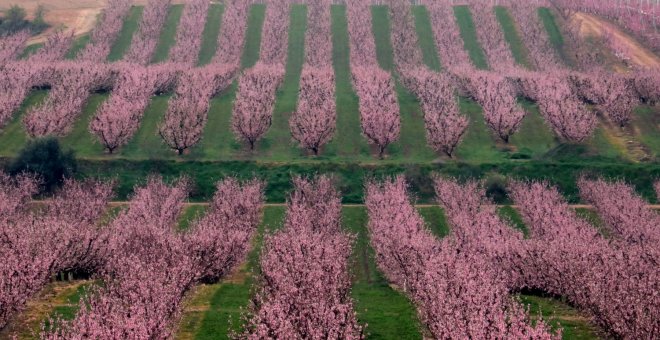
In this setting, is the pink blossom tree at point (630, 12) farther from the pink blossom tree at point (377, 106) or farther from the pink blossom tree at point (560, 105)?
the pink blossom tree at point (377, 106)

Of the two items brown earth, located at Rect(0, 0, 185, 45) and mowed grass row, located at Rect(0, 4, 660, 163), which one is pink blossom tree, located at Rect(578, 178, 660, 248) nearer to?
mowed grass row, located at Rect(0, 4, 660, 163)

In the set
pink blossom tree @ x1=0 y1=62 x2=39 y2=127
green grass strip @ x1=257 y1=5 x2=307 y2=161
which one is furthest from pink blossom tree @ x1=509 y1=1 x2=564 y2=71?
pink blossom tree @ x1=0 y1=62 x2=39 y2=127

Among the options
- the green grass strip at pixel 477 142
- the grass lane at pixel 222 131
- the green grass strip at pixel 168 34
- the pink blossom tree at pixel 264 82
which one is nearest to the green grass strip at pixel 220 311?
the grass lane at pixel 222 131

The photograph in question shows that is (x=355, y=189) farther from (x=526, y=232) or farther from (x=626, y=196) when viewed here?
(x=626, y=196)

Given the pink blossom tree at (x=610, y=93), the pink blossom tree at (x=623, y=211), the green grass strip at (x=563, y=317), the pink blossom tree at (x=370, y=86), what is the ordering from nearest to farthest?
the green grass strip at (x=563, y=317)
the pink blossom tree at (x=623, y=211)
the pink blossom tree at (x=370, y=86)
the pink blossom tree at (x=610, y=93)

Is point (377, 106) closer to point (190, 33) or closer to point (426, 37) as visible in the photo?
point (426, 37)

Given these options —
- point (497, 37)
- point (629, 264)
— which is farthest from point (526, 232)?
point (497, 37)
